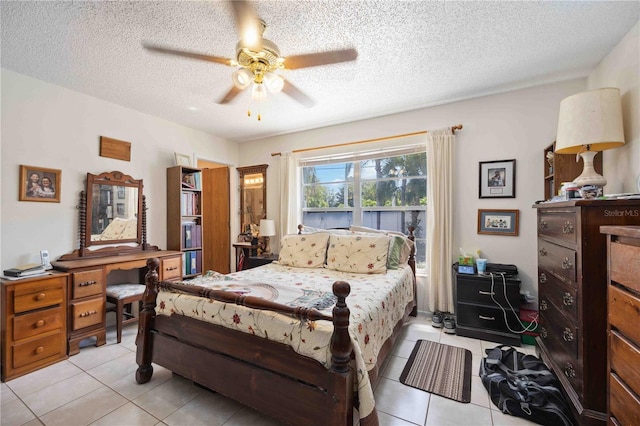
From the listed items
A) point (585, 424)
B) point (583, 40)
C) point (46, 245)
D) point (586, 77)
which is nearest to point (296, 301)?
point (585, 424)

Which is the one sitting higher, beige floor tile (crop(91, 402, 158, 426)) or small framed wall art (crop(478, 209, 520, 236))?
small framed wall art (crop(478, 209, 520, 236))

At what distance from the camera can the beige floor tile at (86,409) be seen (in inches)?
63.7

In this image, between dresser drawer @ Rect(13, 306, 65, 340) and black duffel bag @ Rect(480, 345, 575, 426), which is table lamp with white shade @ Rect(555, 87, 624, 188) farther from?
dresser drawer @ Rect(13, 306, 65, 340)

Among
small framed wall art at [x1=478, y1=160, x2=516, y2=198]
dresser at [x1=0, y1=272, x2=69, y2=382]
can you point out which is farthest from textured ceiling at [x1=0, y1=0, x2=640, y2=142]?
dresser at [x1=0, y1=272, x2=69, y2=382]

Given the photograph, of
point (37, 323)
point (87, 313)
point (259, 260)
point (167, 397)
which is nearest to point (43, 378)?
point (37, 323)

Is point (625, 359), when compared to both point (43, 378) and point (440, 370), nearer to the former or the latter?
point (440, 370)

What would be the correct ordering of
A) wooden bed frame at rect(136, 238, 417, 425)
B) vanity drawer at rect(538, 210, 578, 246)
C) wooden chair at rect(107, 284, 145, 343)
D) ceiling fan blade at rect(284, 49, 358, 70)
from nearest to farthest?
1. wooden bed frame at rect(136, 238, 417, 425)
2. vanity drawer at rect(538, 210, 578, 246)
3. ceiling fan blade at rect(284, 49, 358, 70)
4. wooden chair at rect(107, 284, 145, 343)

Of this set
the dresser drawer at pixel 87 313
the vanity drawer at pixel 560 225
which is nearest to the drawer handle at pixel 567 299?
the vanity drawer at pixel 560 225

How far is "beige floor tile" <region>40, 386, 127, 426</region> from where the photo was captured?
5.31 feet

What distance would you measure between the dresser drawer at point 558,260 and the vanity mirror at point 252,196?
3592 mm

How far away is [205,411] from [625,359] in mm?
2167

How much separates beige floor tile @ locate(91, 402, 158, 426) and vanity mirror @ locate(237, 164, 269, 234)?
9.63 feet

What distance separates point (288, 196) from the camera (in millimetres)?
4148

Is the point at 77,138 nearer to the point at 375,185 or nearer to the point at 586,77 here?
the point at 375,185
